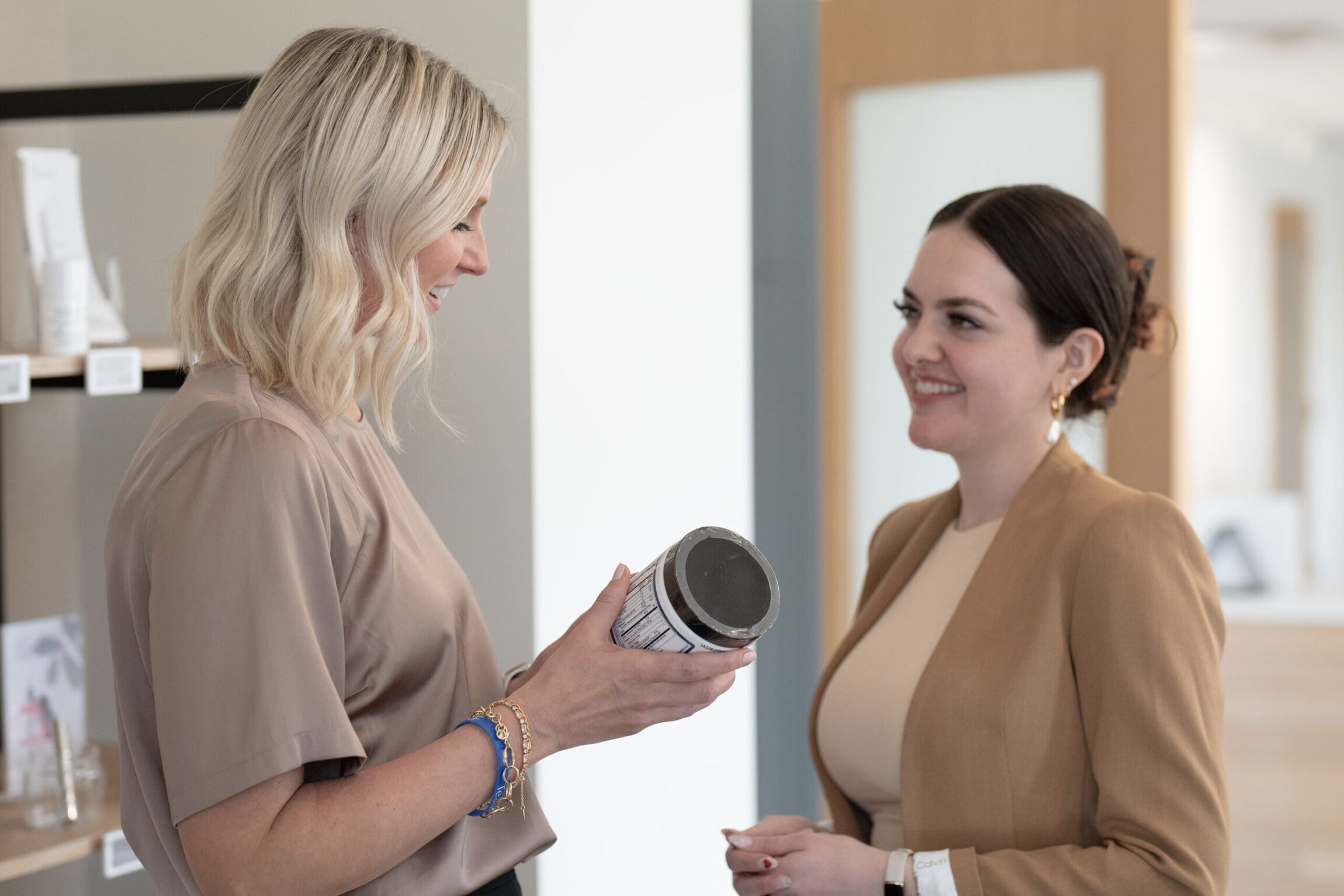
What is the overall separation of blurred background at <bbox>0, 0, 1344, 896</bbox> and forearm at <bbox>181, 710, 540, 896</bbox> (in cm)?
62

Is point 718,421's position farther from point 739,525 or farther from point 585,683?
point 585,683

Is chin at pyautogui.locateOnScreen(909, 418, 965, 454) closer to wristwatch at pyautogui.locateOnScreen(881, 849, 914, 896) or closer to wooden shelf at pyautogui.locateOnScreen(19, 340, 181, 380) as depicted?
wristwatch at pyautogui.locateOnScreen(881, 849, 914, 896)

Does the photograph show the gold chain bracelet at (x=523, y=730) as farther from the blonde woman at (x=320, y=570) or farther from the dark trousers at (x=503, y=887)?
the dark trousers at (x=503, y=887)

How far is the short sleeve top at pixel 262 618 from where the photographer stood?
94cm

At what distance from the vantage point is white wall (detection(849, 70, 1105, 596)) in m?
2.87

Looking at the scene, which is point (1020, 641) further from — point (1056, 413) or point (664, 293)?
point (664, 293)

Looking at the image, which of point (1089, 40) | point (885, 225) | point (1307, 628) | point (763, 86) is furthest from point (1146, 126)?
point (1307, 628)

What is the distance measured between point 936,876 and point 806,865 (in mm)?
138

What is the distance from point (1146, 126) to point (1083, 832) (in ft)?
6.32

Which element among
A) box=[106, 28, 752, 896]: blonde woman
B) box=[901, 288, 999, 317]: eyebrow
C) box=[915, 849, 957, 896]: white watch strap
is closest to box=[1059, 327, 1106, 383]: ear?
box=[901, 288, 999, 317]: eyebrow

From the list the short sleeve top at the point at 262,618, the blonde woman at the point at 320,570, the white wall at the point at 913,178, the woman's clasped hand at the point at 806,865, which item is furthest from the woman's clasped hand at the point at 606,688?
the white wall at the point at 913,178

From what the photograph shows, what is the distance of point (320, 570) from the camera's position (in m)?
1.00

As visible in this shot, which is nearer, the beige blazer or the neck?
the beige blazer

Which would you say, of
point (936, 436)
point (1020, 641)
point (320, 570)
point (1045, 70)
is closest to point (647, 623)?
point (320, 570)
